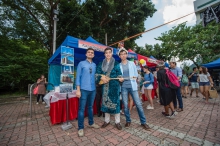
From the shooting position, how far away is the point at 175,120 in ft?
10.8

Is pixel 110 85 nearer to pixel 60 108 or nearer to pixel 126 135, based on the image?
pixel 126 135

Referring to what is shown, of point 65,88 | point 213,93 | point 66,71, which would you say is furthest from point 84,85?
point 213,93

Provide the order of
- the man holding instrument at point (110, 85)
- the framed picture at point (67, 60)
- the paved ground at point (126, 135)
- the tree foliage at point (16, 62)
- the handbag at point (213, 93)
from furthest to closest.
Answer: the tree foliage at point (16, 62), the handbag at point (213, 93), the framed picture at point (67, 60), the man holding instrument at point (110, 85), the paved ground at point (126, 135)

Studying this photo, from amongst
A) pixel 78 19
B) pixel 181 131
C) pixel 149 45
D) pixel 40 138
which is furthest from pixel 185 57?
pixel 40 138

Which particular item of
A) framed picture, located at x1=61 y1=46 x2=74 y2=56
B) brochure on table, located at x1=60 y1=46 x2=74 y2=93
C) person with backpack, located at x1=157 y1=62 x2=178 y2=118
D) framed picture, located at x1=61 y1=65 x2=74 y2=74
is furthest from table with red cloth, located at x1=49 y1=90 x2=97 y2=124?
person with backpack, located at x1=157 y1=62 x2=178 y2=118

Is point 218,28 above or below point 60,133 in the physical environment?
above

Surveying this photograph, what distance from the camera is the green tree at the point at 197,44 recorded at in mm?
12398

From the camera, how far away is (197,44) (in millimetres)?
12016

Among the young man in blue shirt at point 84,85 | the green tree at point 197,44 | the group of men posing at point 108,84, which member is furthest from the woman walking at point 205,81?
the green tree at point 197,44

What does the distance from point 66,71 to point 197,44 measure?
1405 centimetres

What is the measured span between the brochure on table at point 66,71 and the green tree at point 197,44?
44.0ft

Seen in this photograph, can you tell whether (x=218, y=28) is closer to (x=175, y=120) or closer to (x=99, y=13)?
(x=99, y=13)

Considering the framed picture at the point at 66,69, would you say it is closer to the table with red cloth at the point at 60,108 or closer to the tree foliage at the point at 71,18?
the table with red cloth at the point at 60,108

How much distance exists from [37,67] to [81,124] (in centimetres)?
875
